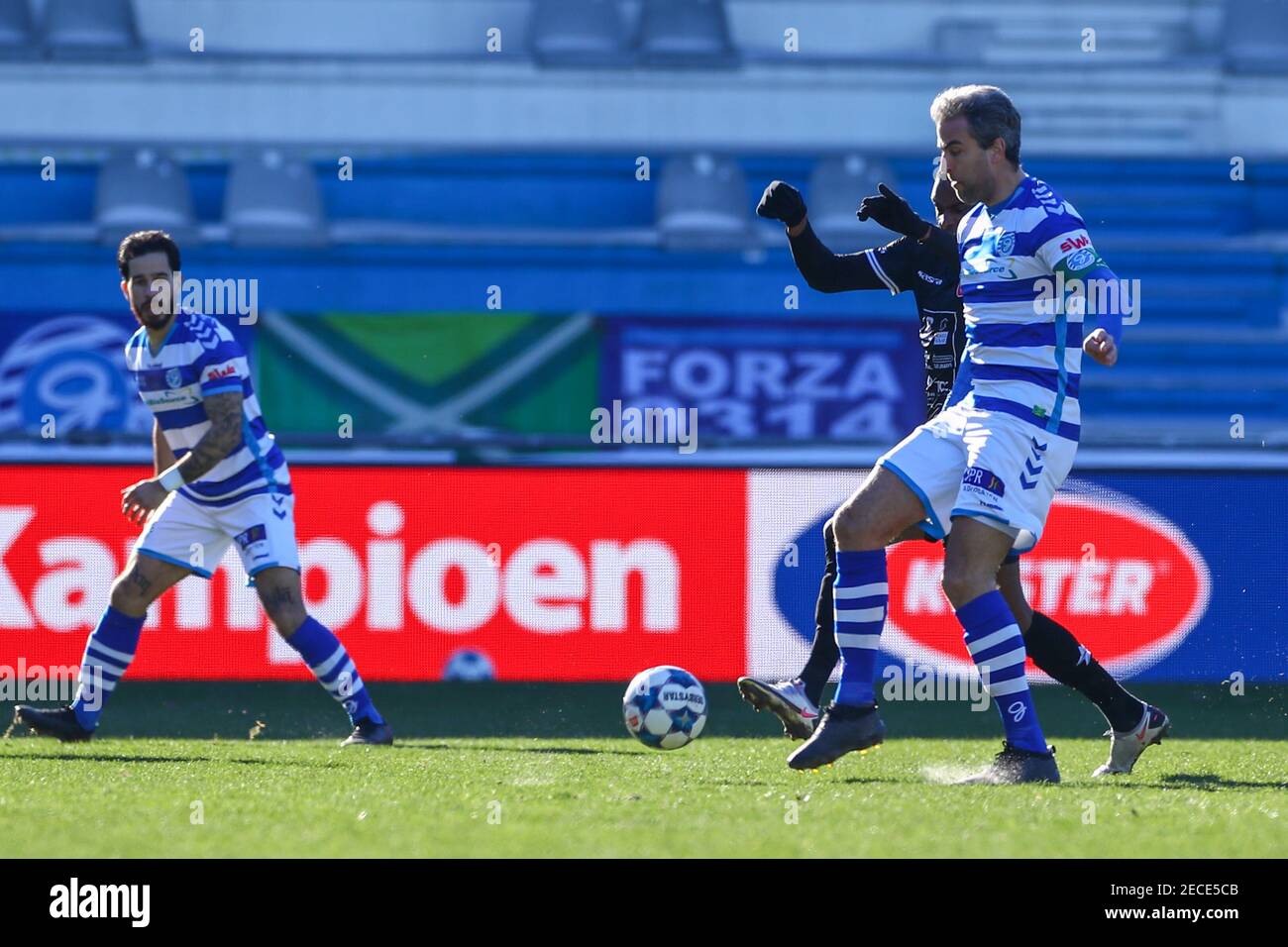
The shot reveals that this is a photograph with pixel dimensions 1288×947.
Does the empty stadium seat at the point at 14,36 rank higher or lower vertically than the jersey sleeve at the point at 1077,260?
higher

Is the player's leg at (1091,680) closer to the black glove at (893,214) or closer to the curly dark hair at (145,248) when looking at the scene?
the black glove at (893,214)

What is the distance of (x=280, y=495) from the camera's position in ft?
21.7

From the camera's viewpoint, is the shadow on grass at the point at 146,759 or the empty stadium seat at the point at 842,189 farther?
the empty stadium seat at the point at 842,189

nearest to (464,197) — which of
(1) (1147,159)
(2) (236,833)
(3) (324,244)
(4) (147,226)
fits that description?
(3) (324,244)

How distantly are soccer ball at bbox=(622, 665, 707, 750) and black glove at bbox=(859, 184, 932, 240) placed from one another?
5.05 feet

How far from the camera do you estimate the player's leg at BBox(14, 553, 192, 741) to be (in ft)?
20.6

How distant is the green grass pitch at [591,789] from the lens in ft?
13.2

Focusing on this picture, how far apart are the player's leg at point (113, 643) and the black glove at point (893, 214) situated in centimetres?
265

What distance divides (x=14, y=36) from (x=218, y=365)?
1152cm

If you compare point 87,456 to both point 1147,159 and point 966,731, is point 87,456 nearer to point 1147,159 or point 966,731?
point 966,731
